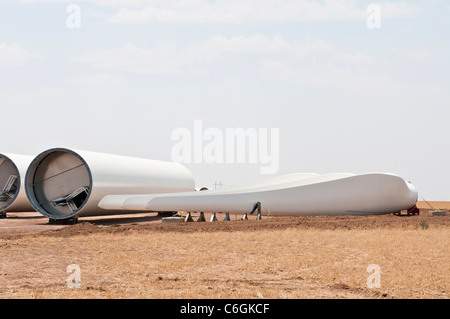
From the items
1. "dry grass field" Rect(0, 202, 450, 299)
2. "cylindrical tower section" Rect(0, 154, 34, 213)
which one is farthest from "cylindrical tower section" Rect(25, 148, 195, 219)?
"dry grass field" Rect(0, 202, 450, 299)

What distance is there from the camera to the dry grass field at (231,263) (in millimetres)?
10594

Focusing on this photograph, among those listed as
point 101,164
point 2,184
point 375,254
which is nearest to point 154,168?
point 101,164

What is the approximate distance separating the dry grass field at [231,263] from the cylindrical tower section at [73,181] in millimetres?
12195

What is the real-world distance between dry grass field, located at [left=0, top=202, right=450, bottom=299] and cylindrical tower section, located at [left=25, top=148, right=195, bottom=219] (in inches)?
480

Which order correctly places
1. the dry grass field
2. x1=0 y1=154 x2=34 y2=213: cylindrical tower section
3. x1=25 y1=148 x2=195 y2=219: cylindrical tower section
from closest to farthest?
the dry grass field
x1=25 y1=148 x2=195 y2=219: cylindrical tower section
x1=0 y1=154 x2=34 y2=213: cylindrical tower section

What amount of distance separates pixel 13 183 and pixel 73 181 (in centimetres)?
1097

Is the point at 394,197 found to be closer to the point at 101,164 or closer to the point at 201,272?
the point at 101,164

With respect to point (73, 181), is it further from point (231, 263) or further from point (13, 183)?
point (231, 263)

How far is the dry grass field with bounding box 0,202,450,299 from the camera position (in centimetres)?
1059

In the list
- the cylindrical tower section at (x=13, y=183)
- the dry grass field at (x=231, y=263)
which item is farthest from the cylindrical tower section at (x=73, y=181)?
the dry grass field at (x=231, y=263)

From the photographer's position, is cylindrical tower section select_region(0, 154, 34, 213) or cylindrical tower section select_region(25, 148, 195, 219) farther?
cylindrical tower section select_region(0, 154, 34, 213)

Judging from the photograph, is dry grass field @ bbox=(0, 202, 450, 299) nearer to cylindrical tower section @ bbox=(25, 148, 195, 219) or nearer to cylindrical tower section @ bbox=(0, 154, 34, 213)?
cylindrical tower section @ bbox=(25, 148, 195, 219)

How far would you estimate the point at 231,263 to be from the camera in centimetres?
1420
